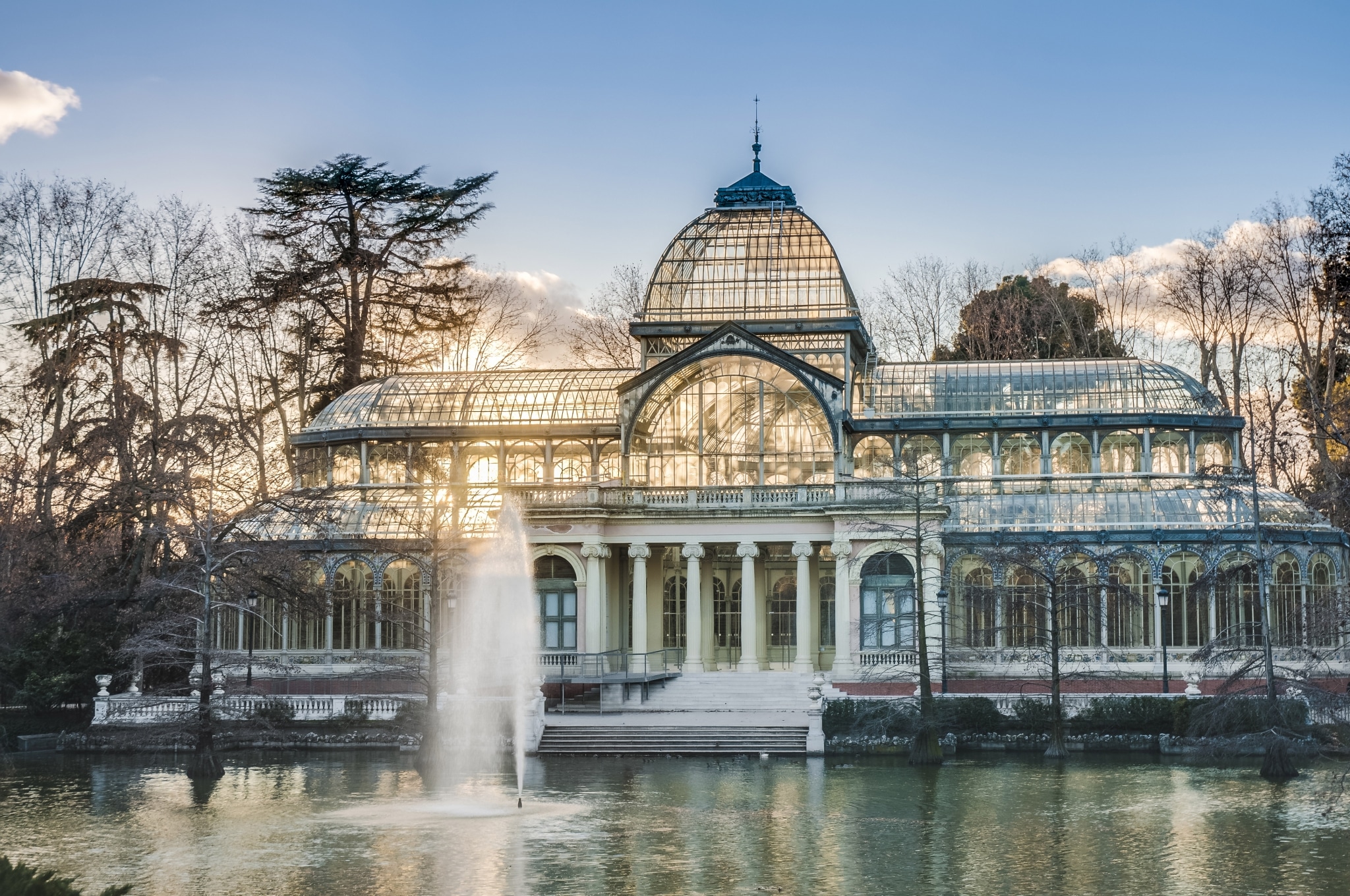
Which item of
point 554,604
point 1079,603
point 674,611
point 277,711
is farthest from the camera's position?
point 674,611

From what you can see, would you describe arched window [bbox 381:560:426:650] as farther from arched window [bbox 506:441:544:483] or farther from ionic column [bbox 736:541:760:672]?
ionic column [bbox 736:541:760:672]

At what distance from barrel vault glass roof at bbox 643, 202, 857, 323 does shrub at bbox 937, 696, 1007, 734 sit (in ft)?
52.2

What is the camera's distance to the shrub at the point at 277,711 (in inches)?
1716

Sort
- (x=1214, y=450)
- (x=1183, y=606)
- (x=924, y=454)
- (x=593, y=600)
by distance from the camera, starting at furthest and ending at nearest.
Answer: (x=924, y=454)
(x=1214, y=450)
(x=593, y=600)
(x=1183, y=606)

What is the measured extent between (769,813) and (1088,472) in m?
25.8

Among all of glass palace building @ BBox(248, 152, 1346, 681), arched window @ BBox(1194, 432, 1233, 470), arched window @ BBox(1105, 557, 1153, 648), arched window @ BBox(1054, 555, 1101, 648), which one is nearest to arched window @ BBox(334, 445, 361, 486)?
glass palace building @ BBox(248, 152, 1346, 681)

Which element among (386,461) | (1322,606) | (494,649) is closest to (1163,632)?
(1322,606)

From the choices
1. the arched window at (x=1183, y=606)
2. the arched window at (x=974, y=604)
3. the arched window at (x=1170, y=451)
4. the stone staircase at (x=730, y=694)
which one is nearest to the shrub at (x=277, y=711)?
the stone staircase at (x=730, y=694)

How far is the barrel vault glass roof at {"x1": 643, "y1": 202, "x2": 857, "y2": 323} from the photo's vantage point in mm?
52781

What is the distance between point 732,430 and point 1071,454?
11277 millimetres

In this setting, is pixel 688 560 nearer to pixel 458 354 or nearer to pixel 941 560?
pixel 941 560

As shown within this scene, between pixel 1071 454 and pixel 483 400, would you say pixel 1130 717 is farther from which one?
pixel 483 400

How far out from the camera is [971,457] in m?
53.0

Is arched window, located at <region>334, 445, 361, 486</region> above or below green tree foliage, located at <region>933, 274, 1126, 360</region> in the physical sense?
below
